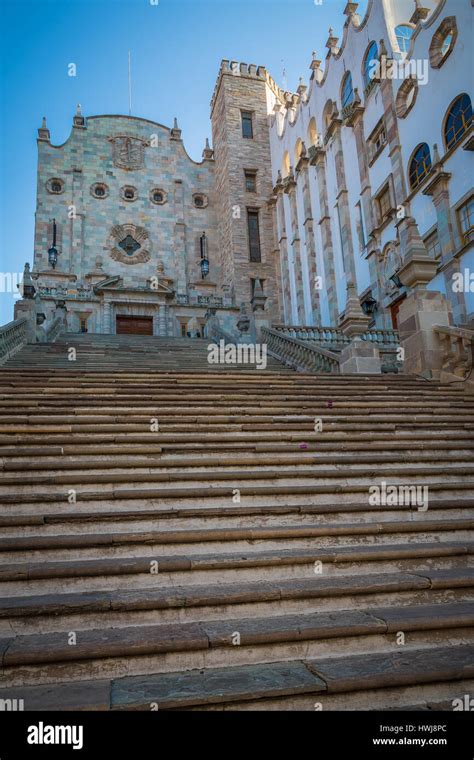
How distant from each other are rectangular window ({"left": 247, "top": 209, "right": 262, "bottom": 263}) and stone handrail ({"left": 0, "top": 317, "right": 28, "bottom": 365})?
70.7 feet

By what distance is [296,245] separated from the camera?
3234cm

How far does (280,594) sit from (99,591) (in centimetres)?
137

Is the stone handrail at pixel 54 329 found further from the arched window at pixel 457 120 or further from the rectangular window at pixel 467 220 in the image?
the arched window at pixel 457 120

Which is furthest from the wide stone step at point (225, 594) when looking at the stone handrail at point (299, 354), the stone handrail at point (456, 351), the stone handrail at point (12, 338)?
the stone handrail at point (12, 338)

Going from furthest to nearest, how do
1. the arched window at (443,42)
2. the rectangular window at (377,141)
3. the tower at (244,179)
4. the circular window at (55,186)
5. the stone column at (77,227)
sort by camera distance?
the tower at (244,179) → the circular window at (55,186) → the stone column at (77,227) → the rectangular window at (377,141) → the arched window at (443,42)

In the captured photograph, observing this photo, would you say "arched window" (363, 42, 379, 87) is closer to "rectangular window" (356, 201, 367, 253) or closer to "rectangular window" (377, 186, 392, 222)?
"rectangular window" (377, 186, 392, 222)

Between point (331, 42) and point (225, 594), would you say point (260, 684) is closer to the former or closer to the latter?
point (225, 594)

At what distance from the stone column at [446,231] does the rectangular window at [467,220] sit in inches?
13.2

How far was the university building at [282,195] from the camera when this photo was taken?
19.4m

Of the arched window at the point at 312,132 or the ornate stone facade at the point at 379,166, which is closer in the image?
the ornate stone facade at the point at 379,166

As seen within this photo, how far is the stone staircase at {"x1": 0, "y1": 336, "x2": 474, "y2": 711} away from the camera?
3297 millimetres

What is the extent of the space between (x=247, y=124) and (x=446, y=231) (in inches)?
913

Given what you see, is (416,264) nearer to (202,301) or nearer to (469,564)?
(469,564)
